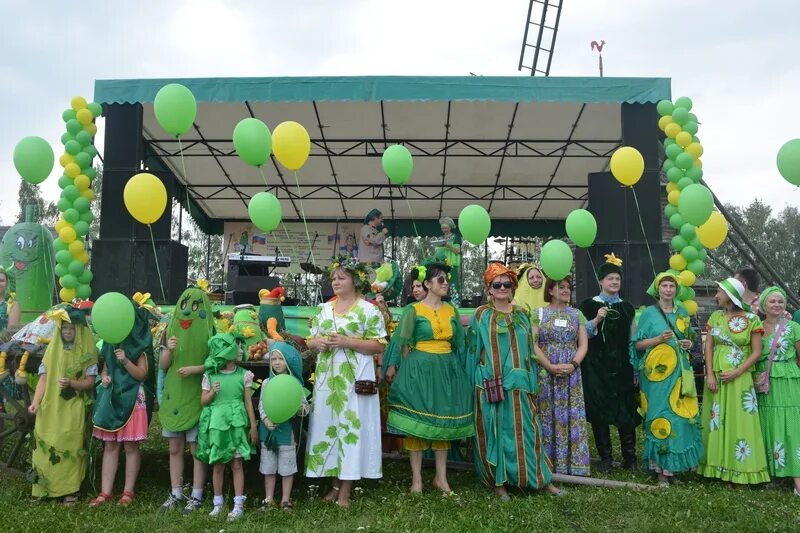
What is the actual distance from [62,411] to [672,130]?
24.0ft

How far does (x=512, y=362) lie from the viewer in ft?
14.2

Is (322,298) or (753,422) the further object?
(322,298)

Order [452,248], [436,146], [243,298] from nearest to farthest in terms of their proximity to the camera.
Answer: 1. [452,248]
2. [243,298]
3. [436,146]

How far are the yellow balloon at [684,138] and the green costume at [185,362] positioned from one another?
20.5 ft

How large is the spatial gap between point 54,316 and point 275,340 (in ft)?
4.98

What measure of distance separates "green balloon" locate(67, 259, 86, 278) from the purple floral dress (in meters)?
6.25

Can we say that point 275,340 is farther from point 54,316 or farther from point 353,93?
point 353,93

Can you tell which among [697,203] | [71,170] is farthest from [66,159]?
[697,203]

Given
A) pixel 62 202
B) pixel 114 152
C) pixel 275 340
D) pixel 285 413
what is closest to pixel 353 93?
pixel 114 152

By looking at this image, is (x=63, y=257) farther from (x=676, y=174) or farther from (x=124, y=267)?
(x=676, y=174)

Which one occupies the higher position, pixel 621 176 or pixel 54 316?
pixel 621 176

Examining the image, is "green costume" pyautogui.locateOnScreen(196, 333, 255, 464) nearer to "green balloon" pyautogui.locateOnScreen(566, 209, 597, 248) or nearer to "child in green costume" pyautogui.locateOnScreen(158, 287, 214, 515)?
"child in green costume" pyautogui.locateOnScreen(158, 287, 214, 515)

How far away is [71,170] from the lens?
332 inches

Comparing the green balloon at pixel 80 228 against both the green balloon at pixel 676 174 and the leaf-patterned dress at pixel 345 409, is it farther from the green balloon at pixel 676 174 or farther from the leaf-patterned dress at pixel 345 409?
the green balloon at pixel 676 174
